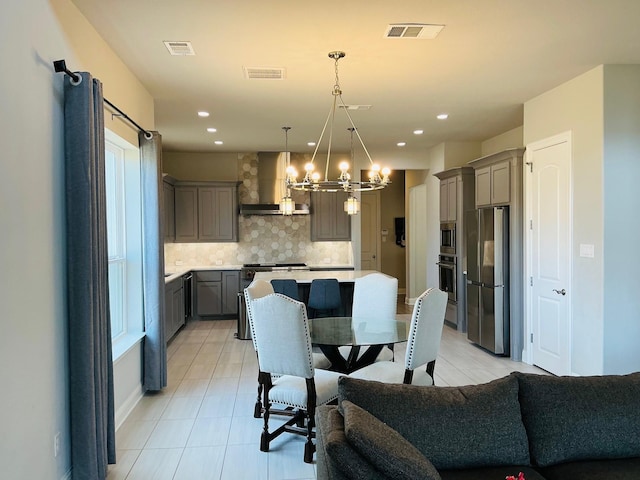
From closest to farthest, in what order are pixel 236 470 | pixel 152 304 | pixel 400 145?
pixel 236 470, pixel 152 304, pixel 400 145

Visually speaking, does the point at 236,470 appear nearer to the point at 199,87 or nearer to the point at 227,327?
the point at 199,87

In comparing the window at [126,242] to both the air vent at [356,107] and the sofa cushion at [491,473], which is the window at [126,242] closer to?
the air vent at [356,107]

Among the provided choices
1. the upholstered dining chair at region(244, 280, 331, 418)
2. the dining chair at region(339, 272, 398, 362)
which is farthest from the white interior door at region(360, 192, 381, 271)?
the upholstered dining chair at region(244, 280, 331, 418)

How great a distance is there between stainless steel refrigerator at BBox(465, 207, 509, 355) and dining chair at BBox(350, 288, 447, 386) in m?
2.36

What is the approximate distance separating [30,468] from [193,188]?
6099 millimetres

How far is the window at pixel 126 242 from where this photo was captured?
402 cm

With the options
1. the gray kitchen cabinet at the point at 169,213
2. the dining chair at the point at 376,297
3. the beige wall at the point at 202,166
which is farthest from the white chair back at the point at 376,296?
the beige wall at the point at 202,166

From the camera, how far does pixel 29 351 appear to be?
2.19 m

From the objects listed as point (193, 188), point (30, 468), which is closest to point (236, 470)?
point (30, 468)

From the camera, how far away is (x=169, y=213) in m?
7.54

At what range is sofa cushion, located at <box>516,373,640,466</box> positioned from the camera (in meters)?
2.07

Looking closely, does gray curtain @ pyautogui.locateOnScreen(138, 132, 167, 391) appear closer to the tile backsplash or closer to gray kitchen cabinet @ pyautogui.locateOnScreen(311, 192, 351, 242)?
the tile backsplash

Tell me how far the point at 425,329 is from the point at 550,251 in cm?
231

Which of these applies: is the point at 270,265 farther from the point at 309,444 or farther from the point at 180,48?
the point at 309,444
